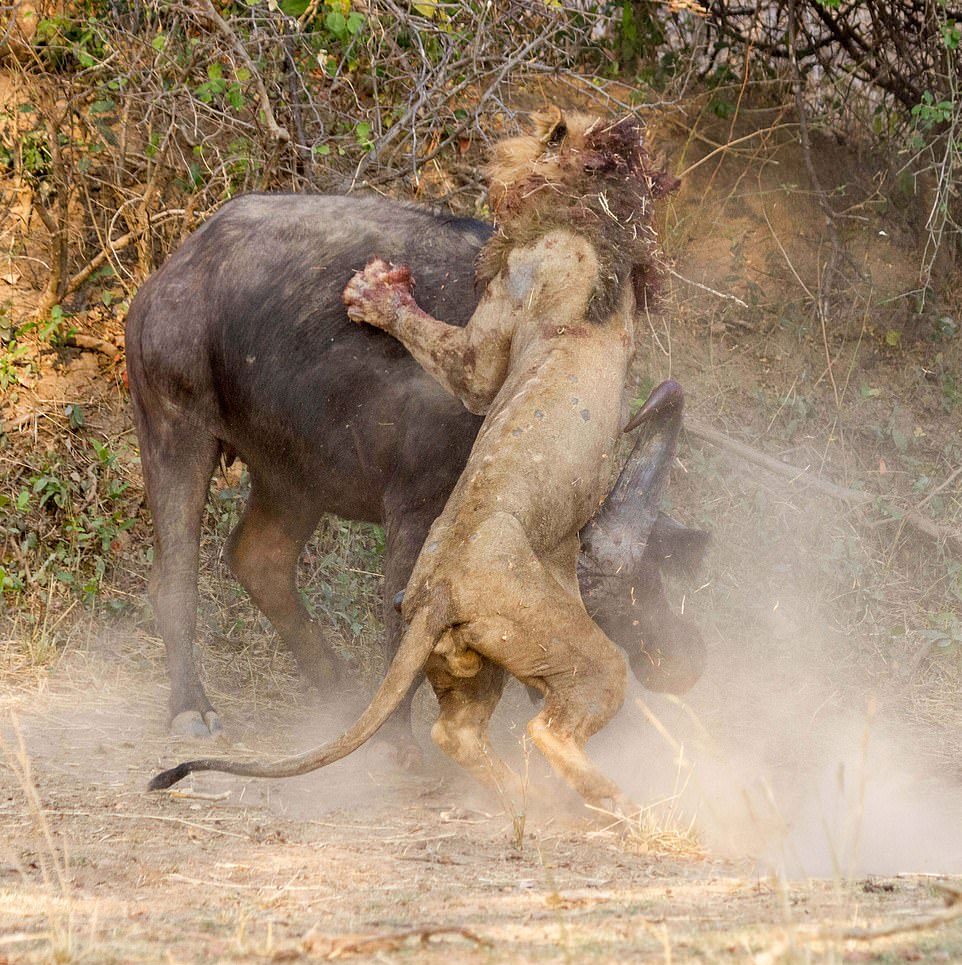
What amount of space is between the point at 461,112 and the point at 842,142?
10.5 feet

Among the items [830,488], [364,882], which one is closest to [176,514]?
[364,882]

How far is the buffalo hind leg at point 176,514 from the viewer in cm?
546

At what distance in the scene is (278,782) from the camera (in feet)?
14.6

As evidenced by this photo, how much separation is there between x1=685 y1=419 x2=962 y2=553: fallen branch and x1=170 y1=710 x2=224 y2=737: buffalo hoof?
11.3ft

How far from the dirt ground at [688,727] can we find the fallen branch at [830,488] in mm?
74

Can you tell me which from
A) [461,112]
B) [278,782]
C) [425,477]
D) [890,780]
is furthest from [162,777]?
[461,112]

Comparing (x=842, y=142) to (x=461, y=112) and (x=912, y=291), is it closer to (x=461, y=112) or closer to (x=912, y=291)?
(x=912, y=291)

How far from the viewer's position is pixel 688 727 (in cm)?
559

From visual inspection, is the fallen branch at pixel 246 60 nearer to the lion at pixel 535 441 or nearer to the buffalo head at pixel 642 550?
the lion at pixel 535 441

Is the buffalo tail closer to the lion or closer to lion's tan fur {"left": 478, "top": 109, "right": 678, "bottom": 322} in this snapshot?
the lion

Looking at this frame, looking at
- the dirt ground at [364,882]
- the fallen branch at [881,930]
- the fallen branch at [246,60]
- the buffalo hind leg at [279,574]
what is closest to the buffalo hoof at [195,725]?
the dirt ground at [364,882]

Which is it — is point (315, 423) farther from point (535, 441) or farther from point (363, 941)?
point (363, 941)

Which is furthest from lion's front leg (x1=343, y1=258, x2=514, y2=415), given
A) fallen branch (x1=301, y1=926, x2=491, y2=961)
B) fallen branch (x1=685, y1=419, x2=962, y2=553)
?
fallen branch (x1=685, y1=419, x2=962, y2=553)

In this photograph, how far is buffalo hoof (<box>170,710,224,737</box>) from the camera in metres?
5.14
